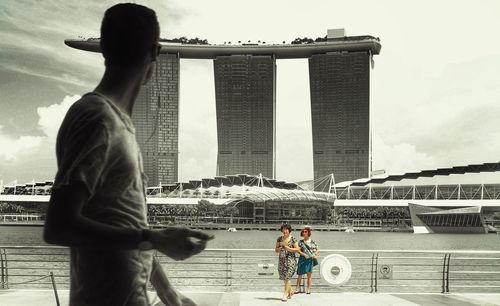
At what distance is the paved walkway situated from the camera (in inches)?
356

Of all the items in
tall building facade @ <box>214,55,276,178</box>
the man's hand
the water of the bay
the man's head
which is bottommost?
the water of the bay

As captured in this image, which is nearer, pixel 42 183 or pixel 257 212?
pixel 257 212

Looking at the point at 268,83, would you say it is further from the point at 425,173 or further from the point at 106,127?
the point at 106,127

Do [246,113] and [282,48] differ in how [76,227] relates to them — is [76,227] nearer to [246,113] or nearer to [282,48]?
[246,113]

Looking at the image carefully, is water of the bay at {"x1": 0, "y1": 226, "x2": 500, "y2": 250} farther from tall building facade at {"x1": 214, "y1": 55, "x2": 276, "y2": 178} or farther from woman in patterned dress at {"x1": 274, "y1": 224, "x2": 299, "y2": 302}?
tall building facade at {"x1": 214, "y1": 55, "x2": 276, "y2": 178}

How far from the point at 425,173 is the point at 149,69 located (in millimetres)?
99576

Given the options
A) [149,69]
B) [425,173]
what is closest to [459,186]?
[425,173]

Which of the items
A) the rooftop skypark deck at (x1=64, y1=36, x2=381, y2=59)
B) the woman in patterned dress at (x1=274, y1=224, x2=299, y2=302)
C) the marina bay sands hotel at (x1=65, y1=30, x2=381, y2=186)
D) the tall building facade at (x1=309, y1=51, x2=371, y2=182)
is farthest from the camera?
the rooftop skypark deck at (x1=64, y1=36, x2=381, y2=59)

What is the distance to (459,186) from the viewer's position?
88.8 metres

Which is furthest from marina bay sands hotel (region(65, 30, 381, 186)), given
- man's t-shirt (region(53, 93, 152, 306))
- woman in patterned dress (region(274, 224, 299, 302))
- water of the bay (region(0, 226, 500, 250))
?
man's t-shirt (region(53, 93, 152, 306))

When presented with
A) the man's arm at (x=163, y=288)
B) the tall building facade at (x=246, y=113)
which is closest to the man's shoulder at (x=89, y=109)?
the man's arm at (x=163, y=288)

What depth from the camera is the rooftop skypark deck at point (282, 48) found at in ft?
481

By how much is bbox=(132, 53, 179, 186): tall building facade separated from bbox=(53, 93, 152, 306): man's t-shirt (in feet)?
391

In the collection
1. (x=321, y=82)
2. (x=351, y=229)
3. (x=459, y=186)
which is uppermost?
(x=321, y=82)
